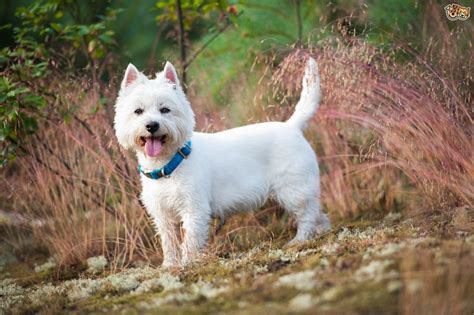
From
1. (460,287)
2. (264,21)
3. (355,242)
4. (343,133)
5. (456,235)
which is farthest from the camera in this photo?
(264,21)

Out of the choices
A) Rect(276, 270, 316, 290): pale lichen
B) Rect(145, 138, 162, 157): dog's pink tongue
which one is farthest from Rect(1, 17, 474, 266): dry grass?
Rect(276, 270, 316, 290): pale lichen

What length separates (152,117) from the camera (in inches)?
146

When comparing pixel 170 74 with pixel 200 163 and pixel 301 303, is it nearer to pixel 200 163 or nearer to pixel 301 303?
pixel 200 163

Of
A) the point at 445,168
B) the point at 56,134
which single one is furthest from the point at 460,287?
the point at 56,134

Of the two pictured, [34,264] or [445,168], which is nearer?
[445,168]

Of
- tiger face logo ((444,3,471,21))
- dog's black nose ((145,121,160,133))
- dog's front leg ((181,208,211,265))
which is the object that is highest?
tiger face logo ((444,3,471,21))

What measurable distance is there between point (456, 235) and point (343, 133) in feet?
7.32

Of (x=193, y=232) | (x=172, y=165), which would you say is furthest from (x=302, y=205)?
(x=172, y=165)

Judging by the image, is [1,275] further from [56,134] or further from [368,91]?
[368,91]

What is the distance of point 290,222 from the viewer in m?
4.92

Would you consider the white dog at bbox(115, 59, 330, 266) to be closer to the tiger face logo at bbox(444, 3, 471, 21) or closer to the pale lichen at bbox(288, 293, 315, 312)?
the tiger face logo at bbox(444, 3, 471, 21)

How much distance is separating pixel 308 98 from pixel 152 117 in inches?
49.3

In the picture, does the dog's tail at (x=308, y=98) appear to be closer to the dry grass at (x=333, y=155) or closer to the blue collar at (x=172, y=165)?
the dry grass at (x=333, y=155)

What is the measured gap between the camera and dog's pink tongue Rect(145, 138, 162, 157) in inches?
147
